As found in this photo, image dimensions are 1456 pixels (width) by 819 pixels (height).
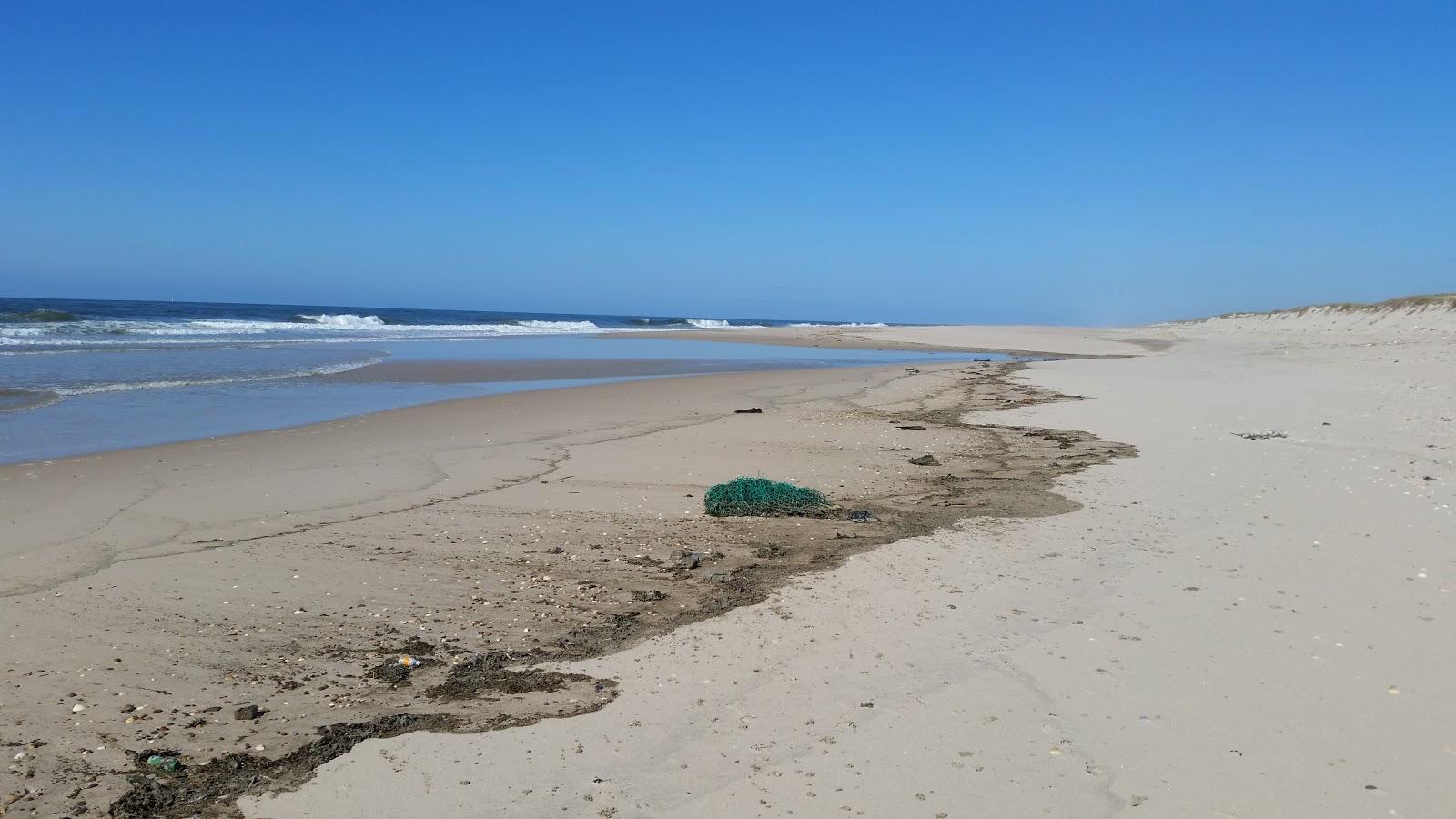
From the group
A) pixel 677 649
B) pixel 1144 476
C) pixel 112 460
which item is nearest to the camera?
pixel 677 649

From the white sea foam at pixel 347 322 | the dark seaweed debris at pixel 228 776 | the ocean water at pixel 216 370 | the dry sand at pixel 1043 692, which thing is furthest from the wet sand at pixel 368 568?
the white sea foam at pixel 347 322

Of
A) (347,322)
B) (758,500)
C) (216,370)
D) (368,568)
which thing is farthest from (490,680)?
(347,322)

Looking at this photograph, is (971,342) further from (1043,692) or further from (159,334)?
(1043,692)

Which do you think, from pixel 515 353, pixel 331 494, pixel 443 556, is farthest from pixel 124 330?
pixel 443 556

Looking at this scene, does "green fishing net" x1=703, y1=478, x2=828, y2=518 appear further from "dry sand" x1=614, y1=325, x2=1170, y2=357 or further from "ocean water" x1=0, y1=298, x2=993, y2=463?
"dry sand" x1=614, y1=325, x2=1170, y2=357

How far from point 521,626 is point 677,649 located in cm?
97

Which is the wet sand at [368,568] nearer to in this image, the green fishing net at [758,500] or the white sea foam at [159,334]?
the green fishing net at [758,500]

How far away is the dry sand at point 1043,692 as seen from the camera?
3.23m

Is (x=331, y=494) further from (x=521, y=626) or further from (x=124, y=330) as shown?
(x=124, y=330)

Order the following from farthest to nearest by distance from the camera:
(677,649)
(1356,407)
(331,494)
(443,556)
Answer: (1356,407), (331,494), (443,556), (677,649)

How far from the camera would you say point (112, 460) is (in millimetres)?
9477

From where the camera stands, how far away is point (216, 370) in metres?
20.5

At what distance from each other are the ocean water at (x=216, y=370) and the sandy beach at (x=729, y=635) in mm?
3044

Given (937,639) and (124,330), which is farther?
(124,330)
